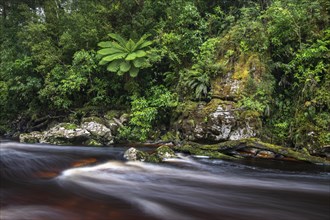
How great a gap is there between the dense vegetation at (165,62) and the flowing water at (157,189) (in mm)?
2648

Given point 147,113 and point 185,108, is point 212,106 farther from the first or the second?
point 147,113

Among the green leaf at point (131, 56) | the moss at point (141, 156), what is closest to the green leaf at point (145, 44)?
the green leaf at point (131, 56)

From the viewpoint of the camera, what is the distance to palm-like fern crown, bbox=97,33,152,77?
10.7 meters

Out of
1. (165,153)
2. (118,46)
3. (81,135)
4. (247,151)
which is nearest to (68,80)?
(118,46)

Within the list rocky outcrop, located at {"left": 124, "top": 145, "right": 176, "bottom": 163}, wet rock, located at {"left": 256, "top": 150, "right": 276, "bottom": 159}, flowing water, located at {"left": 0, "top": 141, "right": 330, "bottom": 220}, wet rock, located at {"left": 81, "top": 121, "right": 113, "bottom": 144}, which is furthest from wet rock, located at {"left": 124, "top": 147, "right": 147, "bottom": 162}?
wet rock, located at {"left": 81, "top": 121, "right": 113, "bottom": 144}

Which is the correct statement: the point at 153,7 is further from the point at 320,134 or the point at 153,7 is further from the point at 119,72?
the point at 320,134

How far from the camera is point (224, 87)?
9.35m

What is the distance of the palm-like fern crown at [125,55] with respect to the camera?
35.0 feet

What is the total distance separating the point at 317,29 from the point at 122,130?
7333 mm

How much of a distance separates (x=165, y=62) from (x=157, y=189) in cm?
733

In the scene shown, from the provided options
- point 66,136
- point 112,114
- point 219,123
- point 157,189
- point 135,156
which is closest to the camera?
point 157,189

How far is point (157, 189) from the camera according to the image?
16.2 ft

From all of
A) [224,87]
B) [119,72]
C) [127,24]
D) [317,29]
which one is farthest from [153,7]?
[317,29]

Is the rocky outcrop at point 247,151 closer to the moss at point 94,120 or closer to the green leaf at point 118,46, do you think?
the moss at point 94,120
